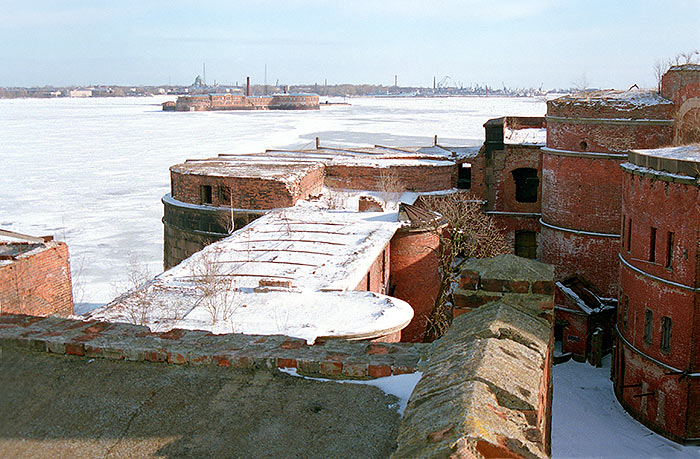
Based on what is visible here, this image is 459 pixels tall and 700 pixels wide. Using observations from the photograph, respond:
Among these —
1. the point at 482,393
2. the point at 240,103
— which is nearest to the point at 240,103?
the point at 240,103

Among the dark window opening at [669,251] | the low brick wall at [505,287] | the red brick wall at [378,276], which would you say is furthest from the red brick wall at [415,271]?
the low brick wall at [505,287]

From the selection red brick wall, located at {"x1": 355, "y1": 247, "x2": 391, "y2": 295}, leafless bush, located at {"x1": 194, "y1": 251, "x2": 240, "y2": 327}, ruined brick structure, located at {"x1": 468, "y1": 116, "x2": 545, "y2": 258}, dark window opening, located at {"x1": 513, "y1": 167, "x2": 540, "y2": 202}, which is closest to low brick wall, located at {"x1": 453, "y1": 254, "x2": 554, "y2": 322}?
leafless bush, located at {"x1": 194, "y1": 251, "x2": 240, "y2": 327}

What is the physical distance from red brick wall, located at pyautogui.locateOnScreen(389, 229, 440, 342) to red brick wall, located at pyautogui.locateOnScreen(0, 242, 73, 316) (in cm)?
845

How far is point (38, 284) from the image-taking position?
11.1 m

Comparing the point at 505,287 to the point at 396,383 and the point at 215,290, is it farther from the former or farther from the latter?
the point at 215,290

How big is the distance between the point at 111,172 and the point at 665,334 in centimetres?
3277

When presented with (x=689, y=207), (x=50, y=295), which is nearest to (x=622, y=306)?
(x=689, y=207)

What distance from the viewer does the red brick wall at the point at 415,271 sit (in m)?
17.7

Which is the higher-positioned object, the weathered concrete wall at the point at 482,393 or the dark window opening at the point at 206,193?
the weathered concrete wall at the point at 482,393

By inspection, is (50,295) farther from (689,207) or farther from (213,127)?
(213,127)

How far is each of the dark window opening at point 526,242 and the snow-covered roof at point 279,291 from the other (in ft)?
36.5

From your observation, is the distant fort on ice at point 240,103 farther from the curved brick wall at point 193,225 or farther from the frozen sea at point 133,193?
the curved brick wall at point 193,225

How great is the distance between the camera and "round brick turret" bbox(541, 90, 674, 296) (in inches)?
779

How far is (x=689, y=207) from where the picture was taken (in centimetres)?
1395
